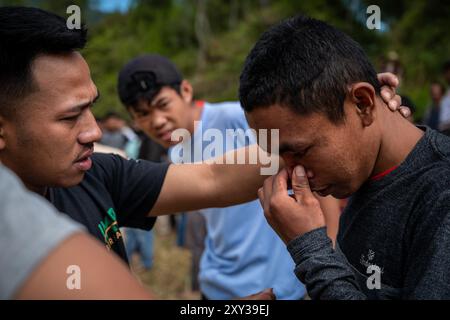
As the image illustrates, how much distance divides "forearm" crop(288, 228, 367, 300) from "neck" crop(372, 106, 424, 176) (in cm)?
35

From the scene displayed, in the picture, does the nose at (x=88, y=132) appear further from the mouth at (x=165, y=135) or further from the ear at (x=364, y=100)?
the mouth at (x=165, y=135)

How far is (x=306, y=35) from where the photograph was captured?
1.82 metres

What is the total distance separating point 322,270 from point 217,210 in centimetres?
202

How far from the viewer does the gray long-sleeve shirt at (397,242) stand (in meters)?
1.48

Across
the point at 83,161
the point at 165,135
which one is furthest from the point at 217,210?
the point at 83,161

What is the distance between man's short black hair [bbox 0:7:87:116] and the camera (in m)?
1.77

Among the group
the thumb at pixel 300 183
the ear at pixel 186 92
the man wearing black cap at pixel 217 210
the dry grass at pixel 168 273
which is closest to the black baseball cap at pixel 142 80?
the man wearing black cap at pixel 217 210

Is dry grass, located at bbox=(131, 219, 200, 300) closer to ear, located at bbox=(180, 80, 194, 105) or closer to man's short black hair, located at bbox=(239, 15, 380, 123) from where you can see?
ear, located at bbox=(180, 80, 194, 105)

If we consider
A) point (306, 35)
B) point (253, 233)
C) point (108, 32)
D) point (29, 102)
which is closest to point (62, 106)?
point (29, 102)

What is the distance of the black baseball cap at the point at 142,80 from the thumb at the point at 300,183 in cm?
230

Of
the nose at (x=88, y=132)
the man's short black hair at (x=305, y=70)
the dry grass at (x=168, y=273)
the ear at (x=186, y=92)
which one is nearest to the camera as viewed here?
the man's short black hair at (x=305, y=70)

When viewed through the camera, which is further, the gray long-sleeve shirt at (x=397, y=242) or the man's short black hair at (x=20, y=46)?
the man's short black hair at (x=20, y=46)

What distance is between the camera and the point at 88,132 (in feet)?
6.21

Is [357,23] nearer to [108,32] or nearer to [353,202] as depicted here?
[353,202]
